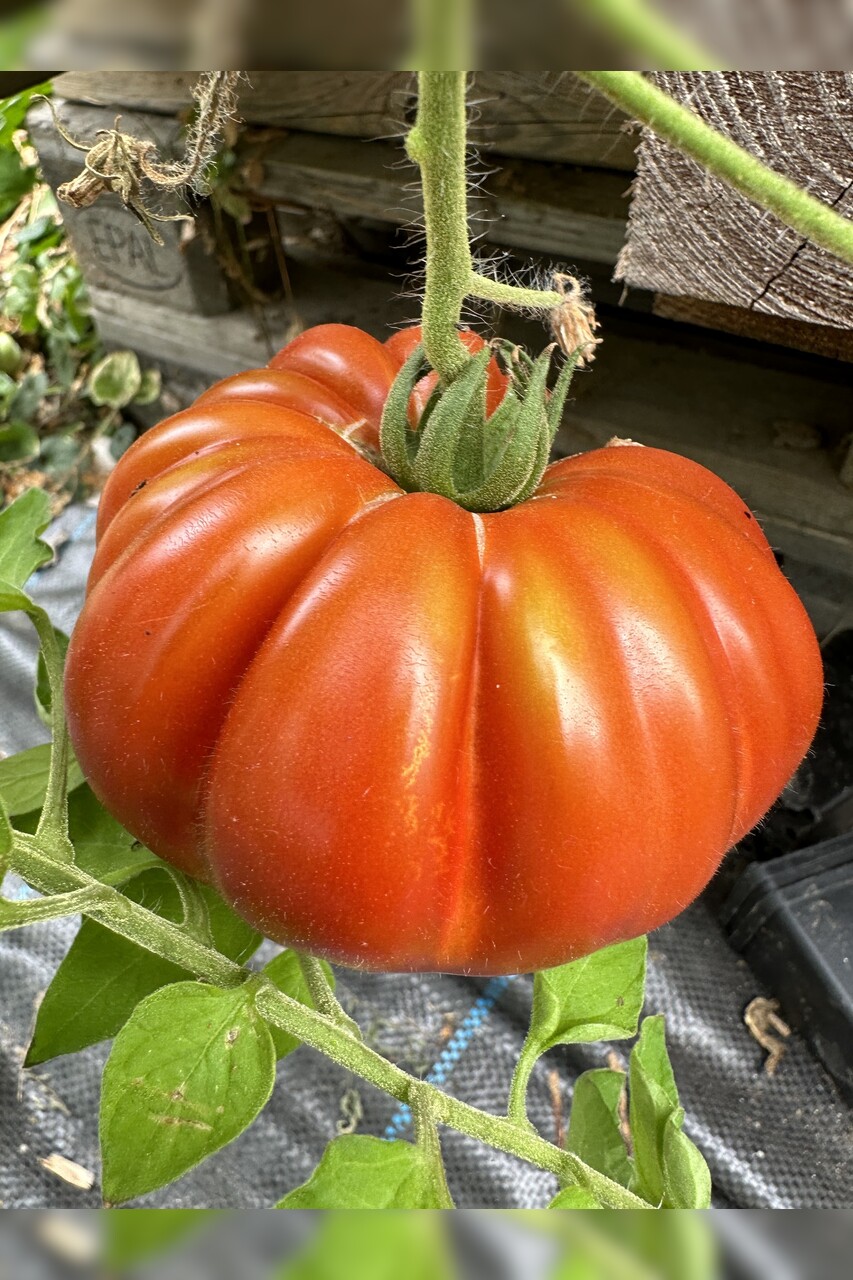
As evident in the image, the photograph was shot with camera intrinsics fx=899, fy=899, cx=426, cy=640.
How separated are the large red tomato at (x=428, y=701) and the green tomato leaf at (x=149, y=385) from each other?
3.76 feet

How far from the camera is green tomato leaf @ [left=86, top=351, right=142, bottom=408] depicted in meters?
1.41

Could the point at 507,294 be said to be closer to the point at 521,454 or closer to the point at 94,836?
the point at 521,454

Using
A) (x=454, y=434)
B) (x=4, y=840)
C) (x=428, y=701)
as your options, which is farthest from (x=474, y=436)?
(x=4, y=840)

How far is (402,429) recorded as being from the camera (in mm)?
390

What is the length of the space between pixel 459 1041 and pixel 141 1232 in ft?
2.70

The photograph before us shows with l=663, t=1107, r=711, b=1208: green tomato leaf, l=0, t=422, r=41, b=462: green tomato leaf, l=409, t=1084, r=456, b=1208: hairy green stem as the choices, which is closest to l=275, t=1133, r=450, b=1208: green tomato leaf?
l=409, t=1084, r=456, b=1208: hairy green stem

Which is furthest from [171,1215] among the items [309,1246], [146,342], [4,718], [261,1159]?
[146,342]

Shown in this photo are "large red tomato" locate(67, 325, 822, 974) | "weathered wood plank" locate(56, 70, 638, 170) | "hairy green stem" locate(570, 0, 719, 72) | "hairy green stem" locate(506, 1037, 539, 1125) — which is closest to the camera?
"hairy green stem" locate(570, 0, 719, 72)

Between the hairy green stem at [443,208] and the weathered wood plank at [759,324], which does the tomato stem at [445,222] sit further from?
the weathered wood plank at [759,324]

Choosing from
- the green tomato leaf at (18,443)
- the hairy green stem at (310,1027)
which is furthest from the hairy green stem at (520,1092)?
the green tomato leaf at (18,443)

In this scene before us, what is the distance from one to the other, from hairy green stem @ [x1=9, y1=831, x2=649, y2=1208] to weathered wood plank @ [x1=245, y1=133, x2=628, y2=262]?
606mm

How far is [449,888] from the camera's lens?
Result: 328 millimetres

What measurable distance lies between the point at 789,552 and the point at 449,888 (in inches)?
29.7

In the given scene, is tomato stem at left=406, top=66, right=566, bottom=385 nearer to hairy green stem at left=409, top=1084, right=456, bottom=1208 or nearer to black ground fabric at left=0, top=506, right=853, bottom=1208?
hairy green stem at left=409, top=1084, right=456, bottom=1208
